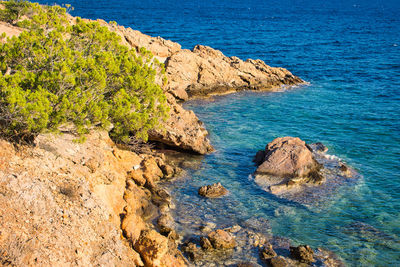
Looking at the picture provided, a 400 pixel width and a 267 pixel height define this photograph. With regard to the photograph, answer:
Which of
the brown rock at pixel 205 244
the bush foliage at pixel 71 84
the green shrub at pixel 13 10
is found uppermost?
the green shrub at pixel 13 10

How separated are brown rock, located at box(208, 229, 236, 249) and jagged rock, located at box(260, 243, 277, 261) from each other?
133cm

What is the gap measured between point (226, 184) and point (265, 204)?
3.11 m

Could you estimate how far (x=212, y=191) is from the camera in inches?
864

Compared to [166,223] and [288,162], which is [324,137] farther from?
[166,223]

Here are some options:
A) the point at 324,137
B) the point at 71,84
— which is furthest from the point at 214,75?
the point at 71,84

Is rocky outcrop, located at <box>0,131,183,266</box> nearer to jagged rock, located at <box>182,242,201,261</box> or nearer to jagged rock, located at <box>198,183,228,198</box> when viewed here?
jagged rock, located at <box>182,242,201,261</box>

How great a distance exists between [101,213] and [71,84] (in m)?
5.84

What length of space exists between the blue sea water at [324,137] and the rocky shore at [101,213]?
4.23 ft

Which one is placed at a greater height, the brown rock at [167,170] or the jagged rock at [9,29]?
the jagged rock at [9,29]

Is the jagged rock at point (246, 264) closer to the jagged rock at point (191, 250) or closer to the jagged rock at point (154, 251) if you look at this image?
the jagged rock at point (191, 250)

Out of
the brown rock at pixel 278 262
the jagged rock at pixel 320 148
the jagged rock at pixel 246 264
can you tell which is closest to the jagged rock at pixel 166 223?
the jagged rock at pixel 246 264

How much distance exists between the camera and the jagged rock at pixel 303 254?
16.6 m

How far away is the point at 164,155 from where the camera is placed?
26391 mm

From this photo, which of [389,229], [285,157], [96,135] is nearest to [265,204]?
[285,157]
